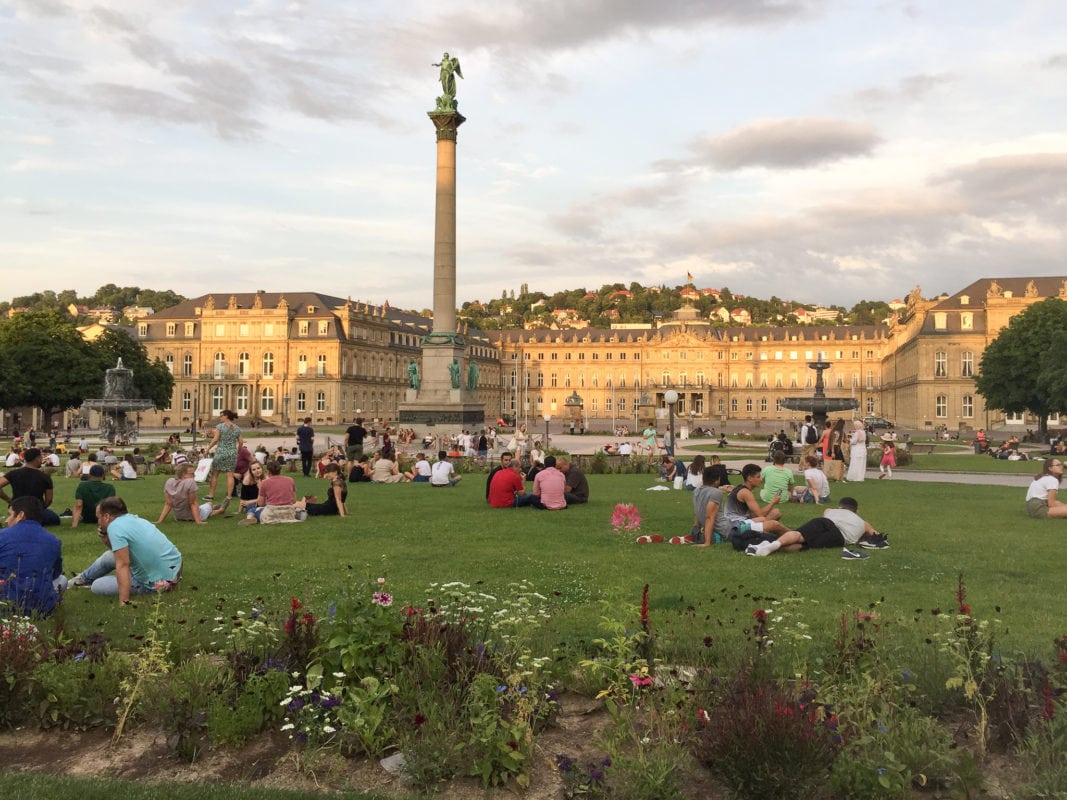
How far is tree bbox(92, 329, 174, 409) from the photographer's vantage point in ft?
258

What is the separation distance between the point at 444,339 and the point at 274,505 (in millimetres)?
28691

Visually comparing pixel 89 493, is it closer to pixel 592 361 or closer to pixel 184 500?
pixel 184 500

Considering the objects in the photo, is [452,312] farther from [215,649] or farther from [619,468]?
[215,649]

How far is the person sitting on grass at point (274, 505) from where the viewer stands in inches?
650

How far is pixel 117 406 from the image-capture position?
50.5 m

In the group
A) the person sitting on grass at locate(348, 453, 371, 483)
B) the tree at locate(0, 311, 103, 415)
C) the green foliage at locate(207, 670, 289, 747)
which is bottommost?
the green foliage at locate(207, 670, 289, 747)

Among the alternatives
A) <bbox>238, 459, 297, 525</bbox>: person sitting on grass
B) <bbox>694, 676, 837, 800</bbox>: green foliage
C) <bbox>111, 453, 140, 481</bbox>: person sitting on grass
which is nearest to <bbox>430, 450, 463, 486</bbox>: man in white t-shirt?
<bbox>238, 459, 297, 525</bbox>: person sitting on grass

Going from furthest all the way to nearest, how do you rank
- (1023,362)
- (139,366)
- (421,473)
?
(139,366) < (1023,362) < (421,473)

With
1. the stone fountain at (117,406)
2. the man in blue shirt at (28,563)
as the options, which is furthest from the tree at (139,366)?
the man in blue shirt at (28,563)

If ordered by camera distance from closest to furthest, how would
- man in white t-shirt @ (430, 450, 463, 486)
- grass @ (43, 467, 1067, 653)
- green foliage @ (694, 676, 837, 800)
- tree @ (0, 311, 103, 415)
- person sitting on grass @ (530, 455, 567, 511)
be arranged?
green foliage @ (694, 676, 837, 800), grass @ (43, 467, 1067, 653), person sitting on grass @ (530, 455, 567, 511), man in white t-shirt @ (430, 450, 463, 486), tree @ (0, 311, 103, 415)

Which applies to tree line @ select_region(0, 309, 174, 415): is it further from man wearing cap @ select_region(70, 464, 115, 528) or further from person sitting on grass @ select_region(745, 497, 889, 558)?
person sitting on grass @ select_region(745, 497, 889, 558)

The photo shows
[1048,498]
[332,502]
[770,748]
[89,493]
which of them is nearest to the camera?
[770,748]

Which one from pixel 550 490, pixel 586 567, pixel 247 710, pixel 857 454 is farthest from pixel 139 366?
pixel 247 710

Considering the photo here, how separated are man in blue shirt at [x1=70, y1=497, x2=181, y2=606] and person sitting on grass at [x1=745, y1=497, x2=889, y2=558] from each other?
7846 millimetres
